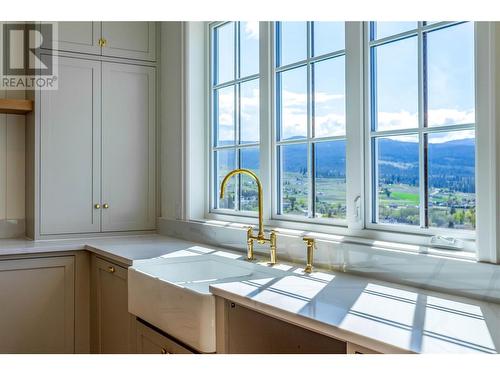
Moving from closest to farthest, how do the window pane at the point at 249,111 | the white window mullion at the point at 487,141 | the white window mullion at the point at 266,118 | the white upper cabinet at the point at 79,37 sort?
the white window mullion at the point at 487,141 < the white window mullion at the point at 266,118 < the window pane at the point at 249,111 < the white upper cabinet at the point at 79,37

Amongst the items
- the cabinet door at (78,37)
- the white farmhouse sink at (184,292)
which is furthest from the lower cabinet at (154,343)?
the cabinet door at (78,37)

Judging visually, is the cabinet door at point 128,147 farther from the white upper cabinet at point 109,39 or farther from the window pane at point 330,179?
the window pane at point 330,179

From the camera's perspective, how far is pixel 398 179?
1.95 meters

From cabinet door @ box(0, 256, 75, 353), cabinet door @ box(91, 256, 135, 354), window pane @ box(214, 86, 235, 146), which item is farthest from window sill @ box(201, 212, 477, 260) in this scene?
cabinet door @ box(0, 256, 75, 353)

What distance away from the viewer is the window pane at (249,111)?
9.12 feet

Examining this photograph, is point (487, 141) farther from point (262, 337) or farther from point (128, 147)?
point (128, 147)

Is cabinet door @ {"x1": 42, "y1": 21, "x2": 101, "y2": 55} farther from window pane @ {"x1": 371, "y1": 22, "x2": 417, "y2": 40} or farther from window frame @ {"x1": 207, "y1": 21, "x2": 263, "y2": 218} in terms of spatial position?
window pane @ {"x1": 371, "y1": 22, "x2": 417, "y2": 40}

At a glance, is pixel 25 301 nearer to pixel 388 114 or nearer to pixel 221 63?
pixel 221 63

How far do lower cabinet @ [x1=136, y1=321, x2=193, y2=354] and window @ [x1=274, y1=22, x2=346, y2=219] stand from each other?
92 centimetres

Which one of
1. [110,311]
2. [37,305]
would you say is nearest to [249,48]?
[110,311]

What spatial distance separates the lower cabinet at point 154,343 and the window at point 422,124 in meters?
0.95

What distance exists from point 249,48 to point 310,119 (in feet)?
2.46
